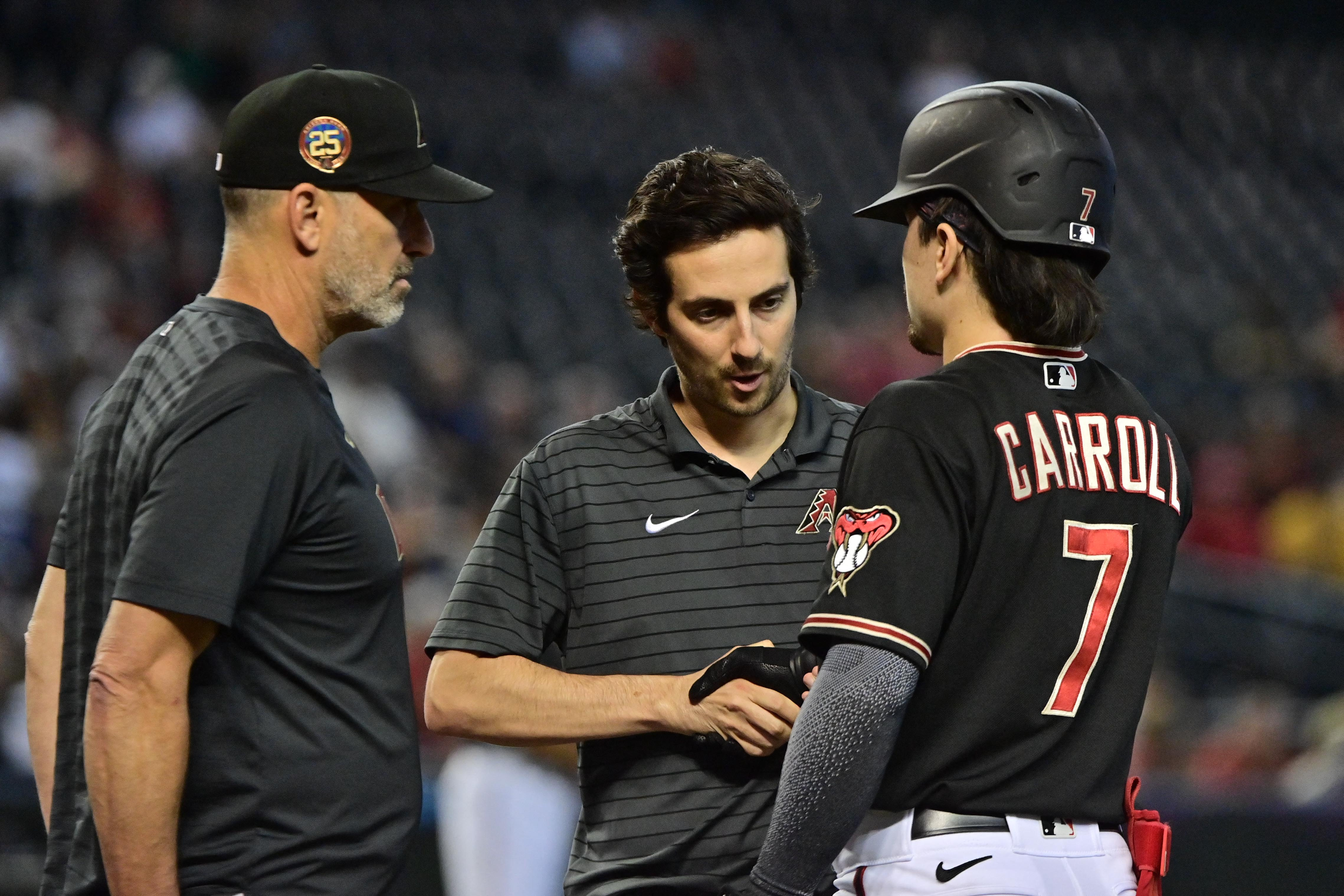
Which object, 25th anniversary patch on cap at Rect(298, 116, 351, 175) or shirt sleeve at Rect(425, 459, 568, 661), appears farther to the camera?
shirt sleeve at Rect(425, 459, 568, 661)

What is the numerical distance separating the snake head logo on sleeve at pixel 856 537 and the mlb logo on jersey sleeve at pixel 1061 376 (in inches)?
14.1

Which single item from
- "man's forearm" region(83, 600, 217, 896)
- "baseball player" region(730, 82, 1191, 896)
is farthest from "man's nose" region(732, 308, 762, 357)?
"man's forearm" region(83, 600, 217, 896)

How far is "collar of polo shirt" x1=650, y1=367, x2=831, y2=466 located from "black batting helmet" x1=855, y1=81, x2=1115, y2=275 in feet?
2.08

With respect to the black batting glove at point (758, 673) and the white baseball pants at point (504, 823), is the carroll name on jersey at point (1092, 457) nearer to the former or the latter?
the black batting glove at point (758, 673)

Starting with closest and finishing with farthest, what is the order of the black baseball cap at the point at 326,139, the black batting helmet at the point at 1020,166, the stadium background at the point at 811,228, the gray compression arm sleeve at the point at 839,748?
the gray compression arm sleeve at the point at 839,748, the black batting helmet at the point at 1020,166, the black baseball cap at the point at 326,139, the stadium background at the point at 811,228

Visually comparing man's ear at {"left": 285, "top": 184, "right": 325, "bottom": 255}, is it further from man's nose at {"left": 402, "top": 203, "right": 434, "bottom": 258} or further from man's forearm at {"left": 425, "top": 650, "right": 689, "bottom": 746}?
man's forearm at {"left": 425, "top": 650, "right": 689, "bottom": 746}

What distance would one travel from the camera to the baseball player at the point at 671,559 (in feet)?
9.11

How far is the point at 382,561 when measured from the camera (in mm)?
2582

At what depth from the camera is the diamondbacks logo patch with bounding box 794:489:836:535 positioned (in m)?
2.96

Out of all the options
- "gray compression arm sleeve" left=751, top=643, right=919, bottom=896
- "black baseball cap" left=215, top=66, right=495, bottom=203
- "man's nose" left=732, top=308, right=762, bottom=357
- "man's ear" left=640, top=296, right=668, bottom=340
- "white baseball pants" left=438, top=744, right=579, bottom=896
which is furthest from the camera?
"white baseball pants" left=438, top=744, right=579, bottom=896

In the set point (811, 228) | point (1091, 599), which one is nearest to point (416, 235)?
point (1091, 599)

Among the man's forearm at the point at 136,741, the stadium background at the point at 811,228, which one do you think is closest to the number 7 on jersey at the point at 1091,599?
the man's forearm at the point at 136,741

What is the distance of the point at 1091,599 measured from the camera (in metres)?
2.27

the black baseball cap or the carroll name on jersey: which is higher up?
the black baseball cap
